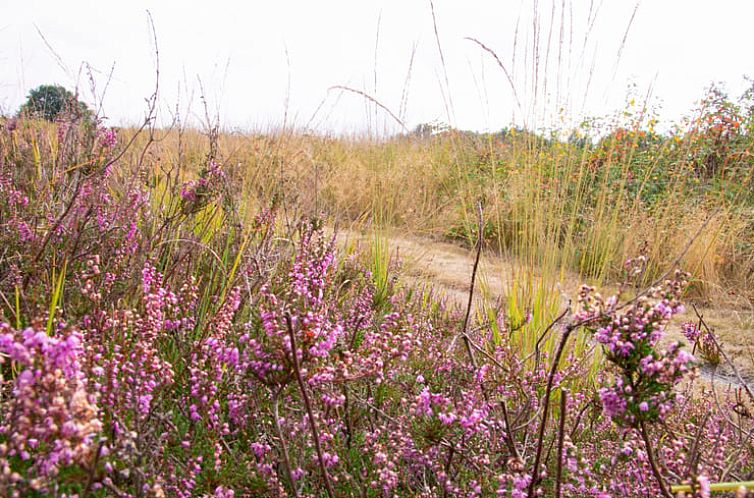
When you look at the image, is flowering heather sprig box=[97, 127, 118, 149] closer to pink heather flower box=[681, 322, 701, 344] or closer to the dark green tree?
the dark green tree

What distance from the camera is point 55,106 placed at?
340 inches

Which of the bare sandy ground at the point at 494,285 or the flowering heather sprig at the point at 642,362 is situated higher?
the flowering heather sprig at the point at 642,362

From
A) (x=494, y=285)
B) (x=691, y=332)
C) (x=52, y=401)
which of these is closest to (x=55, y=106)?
(x=494, y=285)

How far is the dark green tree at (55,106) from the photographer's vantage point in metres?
3.48

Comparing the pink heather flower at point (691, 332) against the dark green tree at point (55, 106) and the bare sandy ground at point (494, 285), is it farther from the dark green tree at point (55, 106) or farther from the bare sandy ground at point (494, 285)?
the dark green tree at point (55, 106)

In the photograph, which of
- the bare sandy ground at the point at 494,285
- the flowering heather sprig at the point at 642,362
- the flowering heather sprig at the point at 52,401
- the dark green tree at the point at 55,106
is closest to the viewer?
the flowering heather sprig at the point at 52,401

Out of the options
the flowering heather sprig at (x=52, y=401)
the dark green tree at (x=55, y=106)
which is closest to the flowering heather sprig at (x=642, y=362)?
the flowering heather sprig at (x=52, y=401)

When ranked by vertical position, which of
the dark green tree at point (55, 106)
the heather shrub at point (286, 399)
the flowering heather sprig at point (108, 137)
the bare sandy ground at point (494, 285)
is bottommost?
the bare sandy ground at point (494, 285)

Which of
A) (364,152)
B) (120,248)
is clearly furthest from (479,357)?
(364,152)

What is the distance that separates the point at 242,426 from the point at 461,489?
622 mm

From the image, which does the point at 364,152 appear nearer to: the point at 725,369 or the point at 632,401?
the point at 725,369

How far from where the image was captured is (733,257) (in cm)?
629

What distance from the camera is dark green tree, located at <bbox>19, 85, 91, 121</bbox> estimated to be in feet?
11.4

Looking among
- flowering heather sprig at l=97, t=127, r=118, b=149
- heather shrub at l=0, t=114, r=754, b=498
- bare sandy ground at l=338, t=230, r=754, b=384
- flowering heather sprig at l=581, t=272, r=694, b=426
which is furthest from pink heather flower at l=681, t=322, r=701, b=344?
flowering heather sprig at l=97, t=127, r=118, b=149
